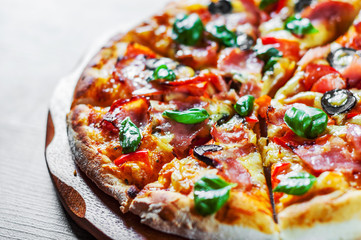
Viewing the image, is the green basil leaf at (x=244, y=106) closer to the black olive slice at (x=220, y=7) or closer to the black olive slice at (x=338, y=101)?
the black olive slice at (x=338, y=101)

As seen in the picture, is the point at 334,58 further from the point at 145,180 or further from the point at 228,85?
the point at 145,180

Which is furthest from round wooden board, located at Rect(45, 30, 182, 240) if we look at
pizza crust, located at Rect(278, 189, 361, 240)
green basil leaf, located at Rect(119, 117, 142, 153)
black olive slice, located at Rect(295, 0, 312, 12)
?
black olive slice, located at Rect(295, 0, 312, 12)

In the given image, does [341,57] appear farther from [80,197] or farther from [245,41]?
[80,197]

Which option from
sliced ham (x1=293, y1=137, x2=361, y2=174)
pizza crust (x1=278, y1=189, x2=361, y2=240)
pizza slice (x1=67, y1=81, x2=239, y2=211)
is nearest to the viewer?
pizza crust (x1=278, y1=189, x2=361, y2=240)

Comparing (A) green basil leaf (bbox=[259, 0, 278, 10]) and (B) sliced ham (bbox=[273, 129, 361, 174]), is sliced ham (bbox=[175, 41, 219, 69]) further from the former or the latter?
(B) sliced ham (bbox=[273, 129, 361, 174])

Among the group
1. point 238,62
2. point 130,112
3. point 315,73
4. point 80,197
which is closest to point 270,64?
point 238,62

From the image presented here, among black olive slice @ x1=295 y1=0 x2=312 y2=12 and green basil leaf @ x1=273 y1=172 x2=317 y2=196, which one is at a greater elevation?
black olive slice @ x1=295 y1=0 x2=312 y2=12

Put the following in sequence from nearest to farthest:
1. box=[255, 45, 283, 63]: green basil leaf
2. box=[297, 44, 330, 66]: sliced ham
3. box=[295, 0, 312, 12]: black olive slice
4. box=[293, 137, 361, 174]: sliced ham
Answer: box=[293, 137, 361, 174]: sliced ham → box=[297, 44, 330, 66]: sliced ham → box=[255, 45, 283, 63]: green basil leaf → box=[295, 0, 312, 12]: black olive slice
